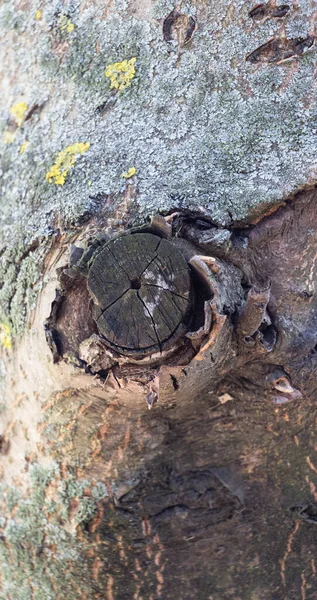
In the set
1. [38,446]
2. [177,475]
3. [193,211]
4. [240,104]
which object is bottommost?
[177,475]

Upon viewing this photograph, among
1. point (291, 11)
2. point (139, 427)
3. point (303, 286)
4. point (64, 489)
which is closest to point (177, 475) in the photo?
point (139, 427)

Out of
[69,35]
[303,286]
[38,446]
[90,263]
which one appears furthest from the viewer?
[69,35]

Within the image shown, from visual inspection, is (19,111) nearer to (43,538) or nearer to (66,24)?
(66,24)

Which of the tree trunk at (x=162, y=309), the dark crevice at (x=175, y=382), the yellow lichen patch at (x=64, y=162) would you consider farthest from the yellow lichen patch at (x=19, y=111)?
the dark crevice at (x=175, y=382)

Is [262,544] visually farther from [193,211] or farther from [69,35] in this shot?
[69,35]

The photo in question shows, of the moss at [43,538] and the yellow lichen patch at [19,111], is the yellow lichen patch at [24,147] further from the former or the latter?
the moss at [43,538]

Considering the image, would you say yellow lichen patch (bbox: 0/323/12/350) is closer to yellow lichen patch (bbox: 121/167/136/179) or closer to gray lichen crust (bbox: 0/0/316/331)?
gray lichen crust (bbox: 0/0/316/331)

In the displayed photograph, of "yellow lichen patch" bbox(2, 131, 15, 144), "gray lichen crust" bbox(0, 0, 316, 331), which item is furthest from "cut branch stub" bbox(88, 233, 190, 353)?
"yellow lichen patch" bbox(2, 131, 15, 144)
